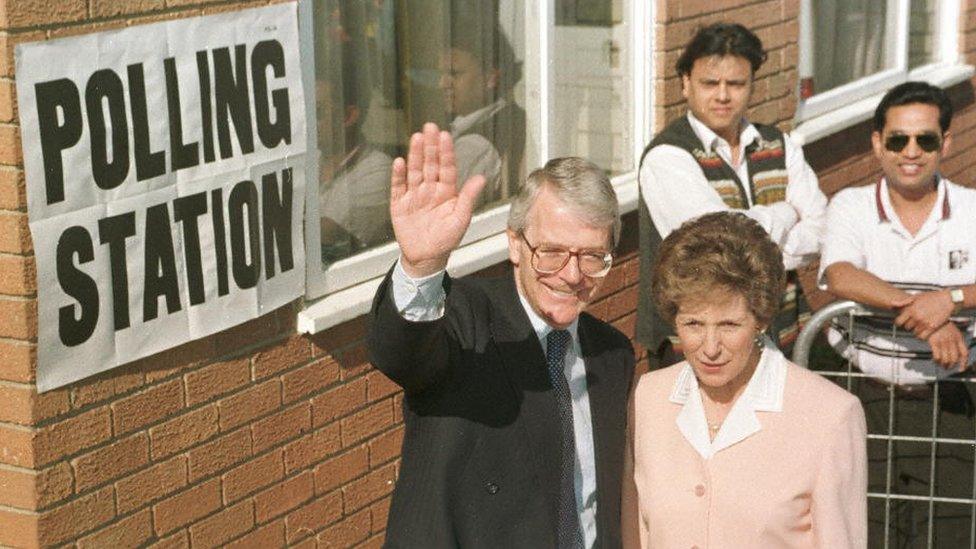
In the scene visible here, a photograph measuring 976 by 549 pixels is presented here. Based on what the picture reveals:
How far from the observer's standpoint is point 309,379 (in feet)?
17.0

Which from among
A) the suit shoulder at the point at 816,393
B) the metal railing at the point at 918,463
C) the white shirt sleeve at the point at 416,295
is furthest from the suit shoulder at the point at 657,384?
the metal railing at the point at 918,463

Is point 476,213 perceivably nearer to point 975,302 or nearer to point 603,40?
point 603,40

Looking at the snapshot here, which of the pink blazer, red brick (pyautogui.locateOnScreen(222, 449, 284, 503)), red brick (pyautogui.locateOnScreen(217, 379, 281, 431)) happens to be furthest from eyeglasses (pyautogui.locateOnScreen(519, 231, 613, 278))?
red brick (pyautogui.locateOnScreen(222, 449, 284, 503))

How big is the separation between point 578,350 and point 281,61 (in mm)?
1655

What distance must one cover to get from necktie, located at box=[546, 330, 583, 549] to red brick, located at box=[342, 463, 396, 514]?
1962mm

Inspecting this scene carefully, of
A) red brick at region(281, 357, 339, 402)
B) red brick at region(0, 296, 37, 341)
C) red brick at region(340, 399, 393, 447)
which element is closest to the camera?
red brick at region(0, 296, 37, 341)

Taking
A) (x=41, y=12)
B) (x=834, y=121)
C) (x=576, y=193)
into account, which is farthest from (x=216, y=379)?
(x=834, y=121)

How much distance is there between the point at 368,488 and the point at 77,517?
137 centimetres

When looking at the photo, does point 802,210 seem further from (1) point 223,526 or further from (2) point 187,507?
(2) point 187,507

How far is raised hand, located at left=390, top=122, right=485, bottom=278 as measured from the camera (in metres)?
3.12

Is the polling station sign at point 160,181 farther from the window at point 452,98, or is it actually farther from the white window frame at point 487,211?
the window at point 452,98

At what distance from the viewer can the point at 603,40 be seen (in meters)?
7.12

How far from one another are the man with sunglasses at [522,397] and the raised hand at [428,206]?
0.19 ft

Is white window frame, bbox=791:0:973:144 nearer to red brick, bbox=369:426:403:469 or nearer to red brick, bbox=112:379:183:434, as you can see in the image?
red brick, bbox=369:426:403:469
